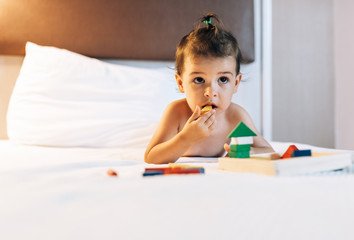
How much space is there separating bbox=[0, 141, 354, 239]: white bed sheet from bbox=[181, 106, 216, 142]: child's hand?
0.46 meters

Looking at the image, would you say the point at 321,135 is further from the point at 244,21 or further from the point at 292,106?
the point at 244,21

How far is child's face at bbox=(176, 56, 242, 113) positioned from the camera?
3.58 ft

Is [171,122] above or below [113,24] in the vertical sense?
below

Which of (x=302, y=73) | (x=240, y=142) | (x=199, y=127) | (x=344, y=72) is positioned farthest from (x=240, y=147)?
(x=344, y=72)

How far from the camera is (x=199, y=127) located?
0.96 meters

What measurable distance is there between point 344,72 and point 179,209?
93.1 inches

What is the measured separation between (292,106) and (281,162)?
1.79 metres

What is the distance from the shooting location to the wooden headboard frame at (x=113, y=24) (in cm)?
184

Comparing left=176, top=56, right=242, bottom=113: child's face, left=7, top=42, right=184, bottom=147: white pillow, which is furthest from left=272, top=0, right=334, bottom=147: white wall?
left=176, top=56, right=242, bottom=113: child's face

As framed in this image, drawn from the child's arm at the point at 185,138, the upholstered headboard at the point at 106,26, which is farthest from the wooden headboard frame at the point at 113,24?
the child's arm at the point at 185,138

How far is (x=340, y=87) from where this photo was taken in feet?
7.93

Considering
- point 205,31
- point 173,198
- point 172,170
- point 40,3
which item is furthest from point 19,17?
point 173,198

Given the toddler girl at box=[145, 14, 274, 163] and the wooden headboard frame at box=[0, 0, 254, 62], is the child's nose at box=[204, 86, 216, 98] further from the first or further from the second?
the wooden headboard frame at box=[0, 0, 254, 62]

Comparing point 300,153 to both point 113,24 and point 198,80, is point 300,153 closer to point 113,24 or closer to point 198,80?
point 198,80
